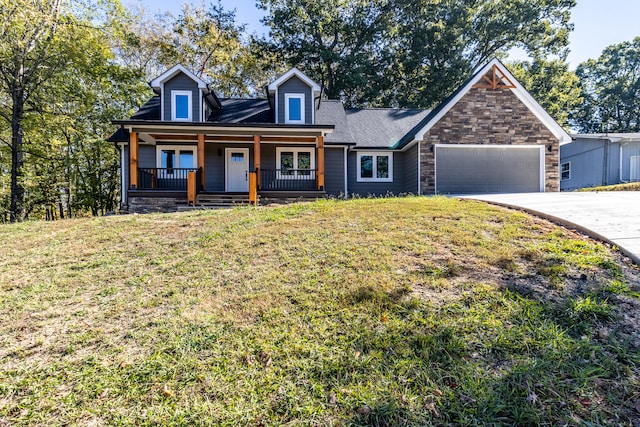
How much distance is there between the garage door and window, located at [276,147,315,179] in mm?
5648

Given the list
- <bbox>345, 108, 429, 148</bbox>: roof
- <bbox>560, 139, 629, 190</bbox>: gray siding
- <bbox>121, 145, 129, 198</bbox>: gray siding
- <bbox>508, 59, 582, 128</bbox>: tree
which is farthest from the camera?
<bbox>508, 59, 582, 128</bbox>: tree

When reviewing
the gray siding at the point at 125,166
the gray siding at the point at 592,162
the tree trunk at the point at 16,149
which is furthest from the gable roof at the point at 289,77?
the gray siding at the point at 592,162

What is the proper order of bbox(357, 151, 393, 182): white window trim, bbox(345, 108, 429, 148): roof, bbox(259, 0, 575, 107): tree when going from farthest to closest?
bbox(259, 0, 575, 107): tree → bbox(345, 108, 429, 148): roof → bbox(357, 151, 393, 182): white window trim

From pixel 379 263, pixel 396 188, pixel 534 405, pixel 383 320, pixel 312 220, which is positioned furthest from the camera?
pixel 396 188

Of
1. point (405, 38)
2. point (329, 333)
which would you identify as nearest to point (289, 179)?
point (329, 333)

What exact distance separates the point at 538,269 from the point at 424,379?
99.3 inches

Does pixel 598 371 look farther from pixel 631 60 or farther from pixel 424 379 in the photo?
pixel 631 60

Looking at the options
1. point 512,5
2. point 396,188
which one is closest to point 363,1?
point 512,5

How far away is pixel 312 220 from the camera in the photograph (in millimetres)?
6770

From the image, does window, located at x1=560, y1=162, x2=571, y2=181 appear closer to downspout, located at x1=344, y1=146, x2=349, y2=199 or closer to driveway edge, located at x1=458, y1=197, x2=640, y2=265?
downspout, located at x1=344, y1=146, x2=349, y2=199

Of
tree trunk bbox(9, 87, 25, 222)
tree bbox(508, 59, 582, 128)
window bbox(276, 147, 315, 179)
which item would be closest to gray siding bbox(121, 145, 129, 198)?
tree trunk bbox(9, 87, 25, 222)

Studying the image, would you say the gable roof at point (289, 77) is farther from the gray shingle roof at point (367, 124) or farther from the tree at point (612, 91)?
the tree at point (612, 91)

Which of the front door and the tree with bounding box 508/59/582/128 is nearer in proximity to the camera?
the front door

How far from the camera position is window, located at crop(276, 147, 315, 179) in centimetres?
1452
